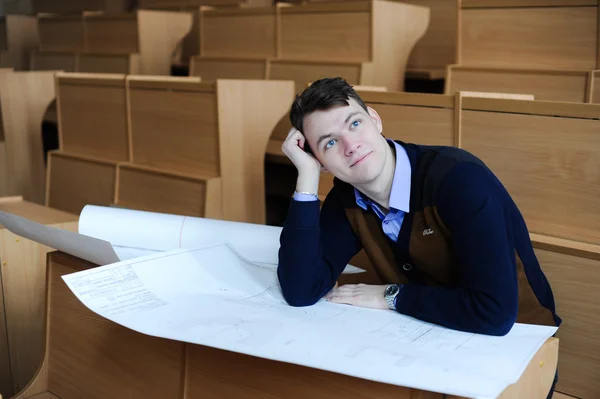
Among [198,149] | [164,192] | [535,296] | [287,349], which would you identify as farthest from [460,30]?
[287,349]

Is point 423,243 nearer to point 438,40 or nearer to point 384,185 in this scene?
point 384,185

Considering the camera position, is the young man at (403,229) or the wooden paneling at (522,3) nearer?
the young man at (403,229)

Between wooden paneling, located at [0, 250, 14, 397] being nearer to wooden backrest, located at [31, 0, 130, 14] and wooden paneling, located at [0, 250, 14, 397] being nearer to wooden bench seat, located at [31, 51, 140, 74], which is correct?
wooden bench seat, located at [31, 51, 140, 74]

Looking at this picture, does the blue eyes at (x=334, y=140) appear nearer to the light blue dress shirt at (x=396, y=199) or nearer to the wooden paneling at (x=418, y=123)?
the light blue dress shirt at (x=396, y=199)

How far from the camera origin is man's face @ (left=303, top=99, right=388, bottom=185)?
49.2 inches

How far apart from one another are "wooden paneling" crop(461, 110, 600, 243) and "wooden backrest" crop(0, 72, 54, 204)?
10.0ft

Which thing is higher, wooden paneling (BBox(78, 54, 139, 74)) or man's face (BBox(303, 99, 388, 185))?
wooden paneling (BBox(78, 54, 139, 74))

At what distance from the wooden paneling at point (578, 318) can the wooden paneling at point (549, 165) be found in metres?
0.11

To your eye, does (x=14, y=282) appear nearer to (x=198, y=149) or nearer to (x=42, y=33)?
(x=198, y=149)

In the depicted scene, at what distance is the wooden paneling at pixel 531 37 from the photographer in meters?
2.88

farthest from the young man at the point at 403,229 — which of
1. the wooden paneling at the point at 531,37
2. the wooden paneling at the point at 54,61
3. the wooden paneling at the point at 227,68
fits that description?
the wooden paneling at the point at 54,61

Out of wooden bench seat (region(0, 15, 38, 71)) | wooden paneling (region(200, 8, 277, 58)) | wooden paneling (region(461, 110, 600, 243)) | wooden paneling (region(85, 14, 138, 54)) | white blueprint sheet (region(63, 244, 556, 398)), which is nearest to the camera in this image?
white blueprint sheet (region(63, 244, 556, 398))

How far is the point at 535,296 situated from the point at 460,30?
2.15m

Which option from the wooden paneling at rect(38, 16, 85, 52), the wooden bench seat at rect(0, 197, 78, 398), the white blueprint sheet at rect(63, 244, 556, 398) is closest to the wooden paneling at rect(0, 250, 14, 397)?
the wooden bench seat at rect(0, 197, 78, 398)
